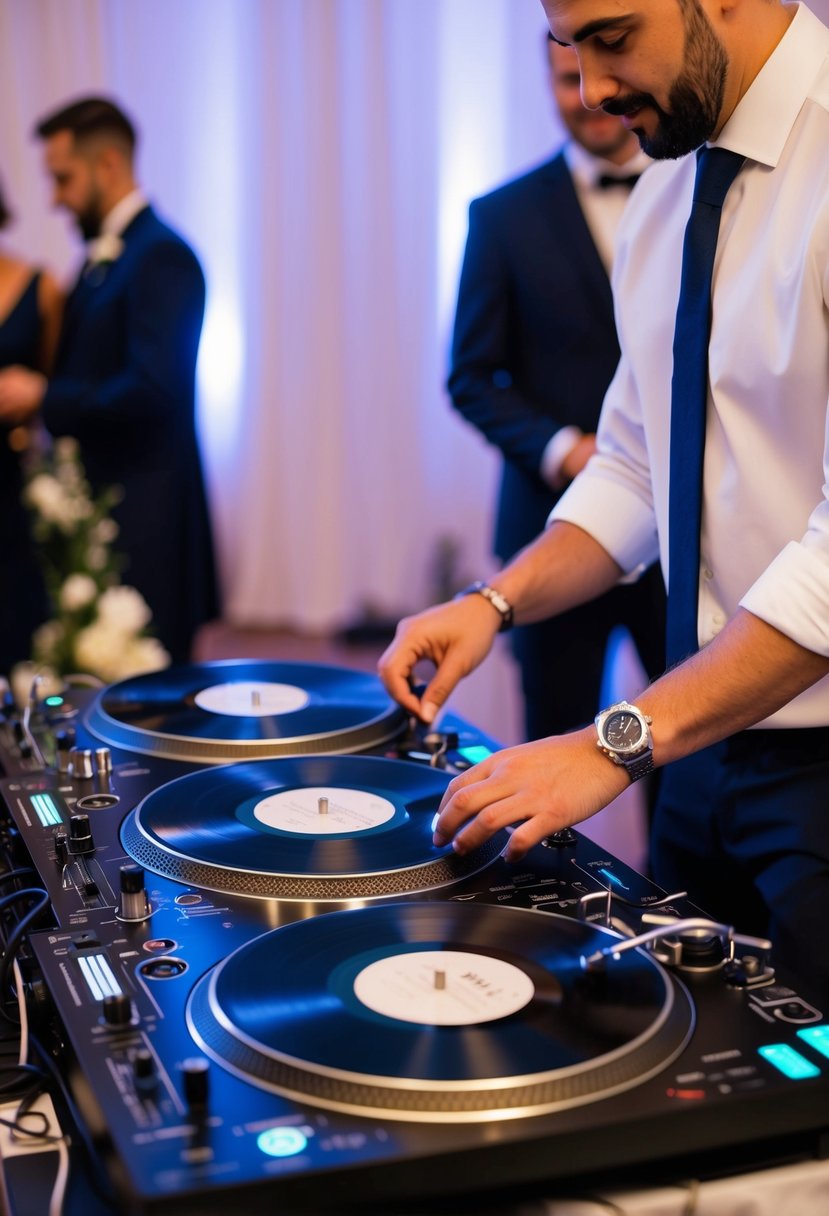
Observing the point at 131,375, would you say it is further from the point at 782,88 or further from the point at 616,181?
the point at 782,88

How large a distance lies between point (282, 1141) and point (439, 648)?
2.67 feet

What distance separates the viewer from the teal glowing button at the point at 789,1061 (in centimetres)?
74

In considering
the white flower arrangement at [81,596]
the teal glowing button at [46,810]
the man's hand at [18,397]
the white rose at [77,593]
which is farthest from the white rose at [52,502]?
the teal glowing button at [46,810]

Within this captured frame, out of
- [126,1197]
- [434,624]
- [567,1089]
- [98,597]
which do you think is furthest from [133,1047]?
[98,597]

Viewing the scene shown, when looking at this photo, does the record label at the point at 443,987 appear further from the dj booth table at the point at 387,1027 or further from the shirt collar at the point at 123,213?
the shirt collar at the point at 123,213

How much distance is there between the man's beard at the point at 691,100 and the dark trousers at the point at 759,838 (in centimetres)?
55

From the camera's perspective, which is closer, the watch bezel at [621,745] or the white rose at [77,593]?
the watch bezel at [621,745]

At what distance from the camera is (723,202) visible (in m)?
1.27

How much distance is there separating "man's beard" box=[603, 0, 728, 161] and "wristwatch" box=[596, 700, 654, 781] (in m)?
0.52

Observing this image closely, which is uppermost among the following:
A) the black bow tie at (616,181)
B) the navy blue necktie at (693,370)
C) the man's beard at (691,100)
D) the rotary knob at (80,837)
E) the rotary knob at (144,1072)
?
the black bow tie at (616,181)

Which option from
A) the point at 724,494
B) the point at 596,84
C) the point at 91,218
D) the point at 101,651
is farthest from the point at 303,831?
the point at 91,218

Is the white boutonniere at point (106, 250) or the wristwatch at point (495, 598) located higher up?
the white boutonniere at point (106, 250)

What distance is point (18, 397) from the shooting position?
3.41 meters

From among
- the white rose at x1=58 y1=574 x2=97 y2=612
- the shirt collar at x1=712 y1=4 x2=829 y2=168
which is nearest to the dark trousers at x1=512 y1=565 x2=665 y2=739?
the white rose at x1=58 y1=574 x2=97 y2=612
